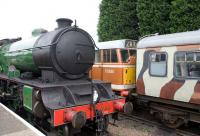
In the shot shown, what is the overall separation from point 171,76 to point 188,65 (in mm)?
683

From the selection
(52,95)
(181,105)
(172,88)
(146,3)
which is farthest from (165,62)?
(146,3)

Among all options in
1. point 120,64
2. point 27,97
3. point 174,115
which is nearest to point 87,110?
point 27,97

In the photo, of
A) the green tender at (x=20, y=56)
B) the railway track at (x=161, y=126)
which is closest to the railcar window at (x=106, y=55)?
the railway track at (x=161, y=126)

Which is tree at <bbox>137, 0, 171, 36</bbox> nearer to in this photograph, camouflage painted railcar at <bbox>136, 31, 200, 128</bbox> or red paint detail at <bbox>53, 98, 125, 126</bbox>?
camouflage painted railcar at <bbox>136, 31, 200, 128</bbox>

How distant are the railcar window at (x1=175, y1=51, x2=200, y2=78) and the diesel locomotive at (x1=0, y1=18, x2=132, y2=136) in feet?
6.94

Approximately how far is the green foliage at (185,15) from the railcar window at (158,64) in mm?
3138

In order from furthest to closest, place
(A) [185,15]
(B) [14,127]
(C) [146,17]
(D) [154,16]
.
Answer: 1. (C) [146,17]
2. (D) [154,16]
3. (A) [185,15]
4. (B) [14,127]

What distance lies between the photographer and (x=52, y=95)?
6117 mm

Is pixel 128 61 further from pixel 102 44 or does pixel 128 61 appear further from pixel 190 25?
pixel 190 25

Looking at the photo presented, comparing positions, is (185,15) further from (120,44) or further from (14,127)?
(14,127)

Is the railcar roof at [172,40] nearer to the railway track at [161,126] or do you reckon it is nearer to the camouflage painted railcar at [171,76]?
the camouflage painted railcar at [171,76]

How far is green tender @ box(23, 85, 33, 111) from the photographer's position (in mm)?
6387

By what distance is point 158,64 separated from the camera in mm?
8531

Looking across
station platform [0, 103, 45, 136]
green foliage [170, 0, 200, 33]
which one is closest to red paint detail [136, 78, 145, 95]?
green foliage [170, 0, 200, 33]
